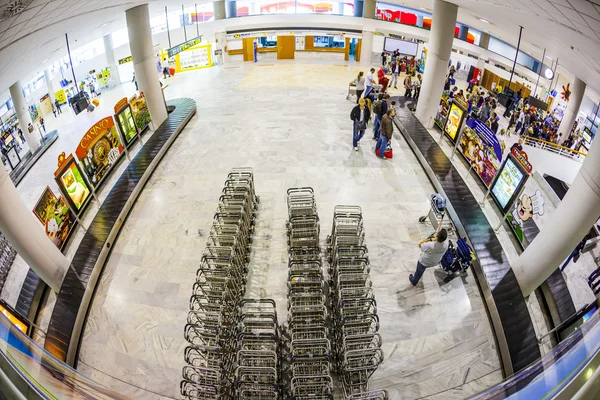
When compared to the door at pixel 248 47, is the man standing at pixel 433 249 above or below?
below

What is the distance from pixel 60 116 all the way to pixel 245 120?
40.2 ft

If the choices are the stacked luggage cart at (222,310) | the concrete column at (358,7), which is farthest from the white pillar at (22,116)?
the concrete column at (358,7)

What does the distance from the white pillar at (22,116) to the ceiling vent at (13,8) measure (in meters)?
14.7

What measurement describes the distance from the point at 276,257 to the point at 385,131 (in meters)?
5.11

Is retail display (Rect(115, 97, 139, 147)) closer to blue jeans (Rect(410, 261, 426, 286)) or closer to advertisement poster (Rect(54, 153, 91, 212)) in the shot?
advertisement poster (Rect(54, 153, 91, 212))

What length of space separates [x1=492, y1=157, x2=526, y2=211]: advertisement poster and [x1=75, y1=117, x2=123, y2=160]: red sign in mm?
9470

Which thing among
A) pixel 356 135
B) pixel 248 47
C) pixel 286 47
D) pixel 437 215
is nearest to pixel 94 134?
pixel 356 135

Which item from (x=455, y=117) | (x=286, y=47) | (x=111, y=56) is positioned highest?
(x=286, y=47)

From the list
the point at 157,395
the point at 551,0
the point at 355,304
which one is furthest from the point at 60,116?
the point at 551,0

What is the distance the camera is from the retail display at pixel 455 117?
33.8ft

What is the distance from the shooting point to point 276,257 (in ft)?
24.5

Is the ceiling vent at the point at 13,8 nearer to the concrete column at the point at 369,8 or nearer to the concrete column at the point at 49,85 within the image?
the concrete column at the point at 49,85

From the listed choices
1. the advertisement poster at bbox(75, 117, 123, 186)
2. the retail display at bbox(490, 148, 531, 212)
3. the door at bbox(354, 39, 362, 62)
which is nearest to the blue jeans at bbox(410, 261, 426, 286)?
the retail display at bbox(490, 148, 531, 212)

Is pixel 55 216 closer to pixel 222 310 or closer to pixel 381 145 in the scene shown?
pixel 222 310
